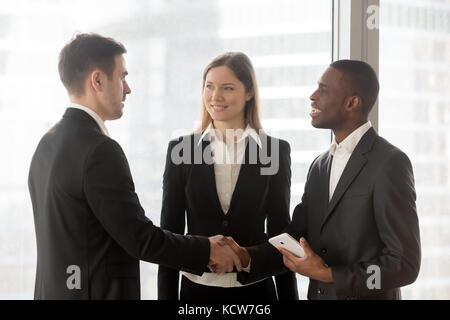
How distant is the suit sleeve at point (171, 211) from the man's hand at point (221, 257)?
192 mm

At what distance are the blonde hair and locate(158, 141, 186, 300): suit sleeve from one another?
0.21 m

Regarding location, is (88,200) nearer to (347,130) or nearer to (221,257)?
(221,257)

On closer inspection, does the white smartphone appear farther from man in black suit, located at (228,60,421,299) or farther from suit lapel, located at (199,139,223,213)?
suit lapel, located at (199,139,223,213)

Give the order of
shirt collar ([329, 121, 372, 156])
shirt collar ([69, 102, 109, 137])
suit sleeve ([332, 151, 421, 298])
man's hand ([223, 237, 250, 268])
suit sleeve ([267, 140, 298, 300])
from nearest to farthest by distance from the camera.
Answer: suit sleeve ([332, 151, 421, 298])
shirt collar ([69, 102, 109, 137])
shirt collar ([329, 121, 372, 156])
man's hand ([223, 237, 250, 268])
suit sleeve ([267, 140, 298, 300])

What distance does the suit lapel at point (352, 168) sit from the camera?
1.92 m

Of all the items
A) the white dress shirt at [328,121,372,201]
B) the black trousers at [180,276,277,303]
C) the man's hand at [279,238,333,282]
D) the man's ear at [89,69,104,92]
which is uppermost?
the man's ear at [89,69,104,92]

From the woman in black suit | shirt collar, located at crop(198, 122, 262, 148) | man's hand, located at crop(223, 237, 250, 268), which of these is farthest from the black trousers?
shirt collar, located at crop(198, 122, 262, 148)

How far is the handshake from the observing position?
2.07m

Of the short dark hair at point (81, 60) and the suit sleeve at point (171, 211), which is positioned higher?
the short dark hair at point (81, 60)

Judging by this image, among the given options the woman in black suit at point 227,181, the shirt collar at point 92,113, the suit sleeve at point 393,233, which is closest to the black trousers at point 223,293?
the woman in black suit at point 227,181

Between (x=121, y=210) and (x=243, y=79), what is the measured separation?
32.5 inches

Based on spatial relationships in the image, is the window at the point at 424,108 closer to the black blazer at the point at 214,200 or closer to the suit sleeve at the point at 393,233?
the black blazer at the point at 214,200

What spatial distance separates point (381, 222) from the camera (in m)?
1.82

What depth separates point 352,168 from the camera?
193 cm
